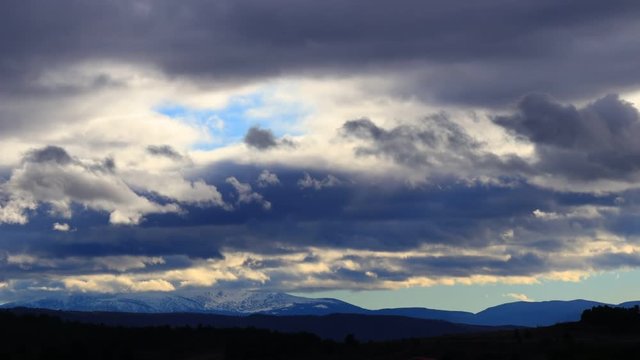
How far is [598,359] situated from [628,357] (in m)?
5.17

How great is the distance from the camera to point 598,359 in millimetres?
199125

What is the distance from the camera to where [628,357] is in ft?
654
